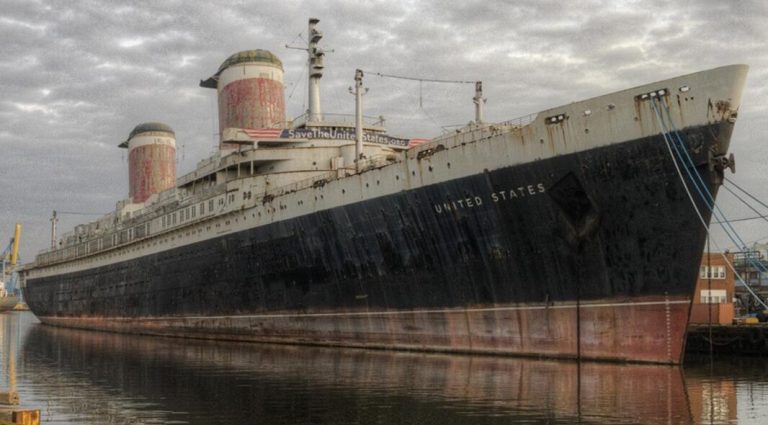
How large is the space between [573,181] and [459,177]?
359cm

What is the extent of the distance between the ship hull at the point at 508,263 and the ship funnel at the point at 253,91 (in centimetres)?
992

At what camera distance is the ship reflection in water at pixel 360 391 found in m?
13.8

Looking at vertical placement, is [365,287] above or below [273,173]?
below

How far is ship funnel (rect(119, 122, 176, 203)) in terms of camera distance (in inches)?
2072

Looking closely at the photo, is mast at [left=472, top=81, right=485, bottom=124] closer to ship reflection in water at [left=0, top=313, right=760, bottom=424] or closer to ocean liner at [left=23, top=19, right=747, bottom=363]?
ocean liner at [left=23, top=19, right=747, bottom=363]

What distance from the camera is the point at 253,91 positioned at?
39.9 meters

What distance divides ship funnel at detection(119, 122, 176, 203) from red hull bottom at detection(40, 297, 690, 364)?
2470cm

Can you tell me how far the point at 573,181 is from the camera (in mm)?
20844

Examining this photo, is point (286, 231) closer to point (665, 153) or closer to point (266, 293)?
point (266, 293)

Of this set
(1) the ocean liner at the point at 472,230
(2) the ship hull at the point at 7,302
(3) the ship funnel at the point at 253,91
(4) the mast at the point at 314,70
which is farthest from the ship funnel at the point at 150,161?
(2) the ship hull at the point at 7,302

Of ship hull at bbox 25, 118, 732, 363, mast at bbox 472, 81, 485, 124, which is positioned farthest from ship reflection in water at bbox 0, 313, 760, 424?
mast at bbox 472, 81, 485, 124

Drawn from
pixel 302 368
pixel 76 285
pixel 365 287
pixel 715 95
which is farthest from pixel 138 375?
pixel 76 285

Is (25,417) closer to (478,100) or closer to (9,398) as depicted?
(9,398)

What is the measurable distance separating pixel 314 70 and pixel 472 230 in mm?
15199
